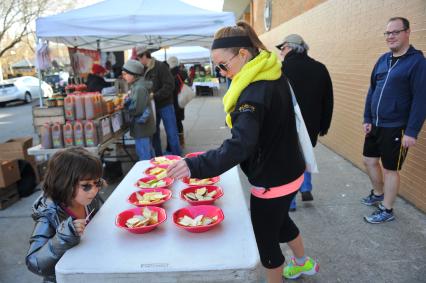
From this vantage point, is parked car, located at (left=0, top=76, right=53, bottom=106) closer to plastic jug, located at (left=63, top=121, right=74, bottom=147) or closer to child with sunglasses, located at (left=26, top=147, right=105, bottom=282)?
plastic jug, located at (left=63, top=121, right=74, bottom=147)

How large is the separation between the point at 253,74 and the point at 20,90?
20498 millimetres

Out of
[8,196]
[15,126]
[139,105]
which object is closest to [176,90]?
[139,105]

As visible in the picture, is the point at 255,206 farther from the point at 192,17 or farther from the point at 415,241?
the point at 192,17

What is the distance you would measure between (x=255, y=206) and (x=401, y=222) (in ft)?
7.19

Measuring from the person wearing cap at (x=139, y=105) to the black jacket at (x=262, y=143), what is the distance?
322cm

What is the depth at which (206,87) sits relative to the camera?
18125mm

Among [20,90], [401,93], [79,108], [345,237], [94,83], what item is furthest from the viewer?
[20,90]

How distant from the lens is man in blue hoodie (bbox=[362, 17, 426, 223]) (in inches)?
122

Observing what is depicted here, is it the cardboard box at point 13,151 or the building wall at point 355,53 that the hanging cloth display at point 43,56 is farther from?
the building wall at point 355,53

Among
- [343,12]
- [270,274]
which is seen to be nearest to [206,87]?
[343,12]

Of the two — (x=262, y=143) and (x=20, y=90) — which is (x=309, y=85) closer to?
(x=262, y=143)

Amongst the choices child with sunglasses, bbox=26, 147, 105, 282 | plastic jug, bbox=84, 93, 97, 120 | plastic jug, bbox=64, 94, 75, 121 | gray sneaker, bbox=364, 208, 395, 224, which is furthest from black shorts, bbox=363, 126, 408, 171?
plastic jug, bbox=64, 94, 75, 121

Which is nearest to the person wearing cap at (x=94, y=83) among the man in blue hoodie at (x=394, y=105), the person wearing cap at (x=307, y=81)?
the person wearing cap at (x=307, y=81)

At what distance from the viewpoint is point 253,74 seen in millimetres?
1734
